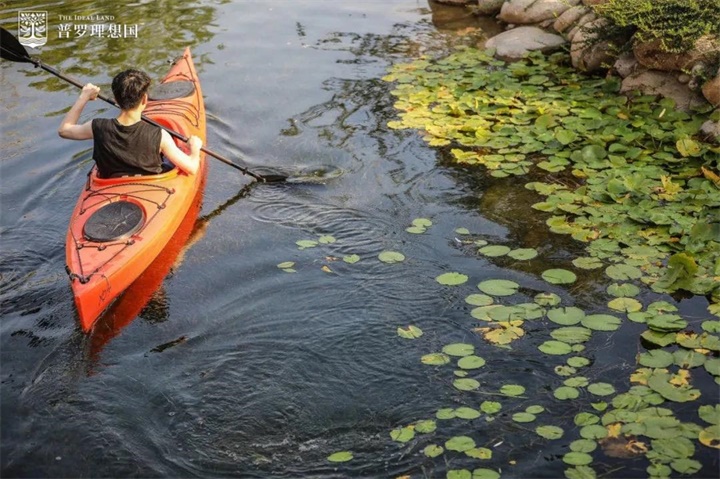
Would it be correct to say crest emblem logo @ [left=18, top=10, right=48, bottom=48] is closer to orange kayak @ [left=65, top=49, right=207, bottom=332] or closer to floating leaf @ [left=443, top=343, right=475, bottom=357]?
orange kayak @ [left=65, top=49, right=207, bottom=332]

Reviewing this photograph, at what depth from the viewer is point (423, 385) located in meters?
4.62

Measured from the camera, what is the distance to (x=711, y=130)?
7.08 metres

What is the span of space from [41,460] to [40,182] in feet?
11.8

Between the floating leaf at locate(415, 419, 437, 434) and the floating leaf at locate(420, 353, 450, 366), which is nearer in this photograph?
the floating leaf at locate(415, 419, 437, 434)

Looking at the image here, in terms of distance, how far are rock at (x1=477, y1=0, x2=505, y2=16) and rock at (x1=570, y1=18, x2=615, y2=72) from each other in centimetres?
236

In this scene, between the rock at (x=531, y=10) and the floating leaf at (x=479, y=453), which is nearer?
the floating leaf at (x=479, y=453)

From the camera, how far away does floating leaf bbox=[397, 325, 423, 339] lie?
5.06 m

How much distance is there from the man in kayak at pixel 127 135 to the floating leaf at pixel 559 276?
2774mm

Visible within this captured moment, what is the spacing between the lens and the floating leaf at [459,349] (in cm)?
486

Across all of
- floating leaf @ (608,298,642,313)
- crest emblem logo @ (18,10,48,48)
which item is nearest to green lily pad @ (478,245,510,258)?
floating leaf @ (608,298,642,313)

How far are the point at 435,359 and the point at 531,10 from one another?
6.87 m

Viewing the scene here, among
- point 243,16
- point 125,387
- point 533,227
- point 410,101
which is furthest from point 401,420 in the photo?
point 243,16

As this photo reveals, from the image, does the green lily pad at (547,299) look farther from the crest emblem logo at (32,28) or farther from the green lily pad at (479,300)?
the crest emblem logo at (32,28)

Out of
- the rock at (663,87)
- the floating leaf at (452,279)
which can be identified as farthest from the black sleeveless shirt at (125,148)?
the rock at (663,87)
